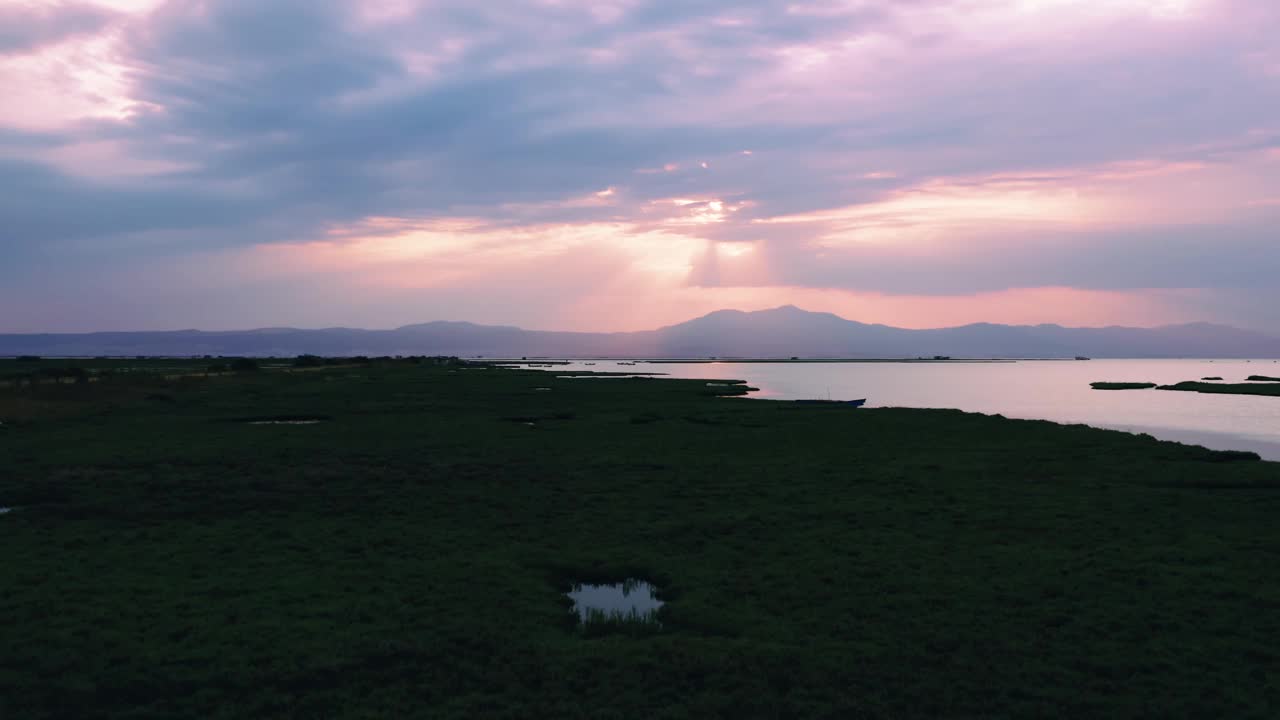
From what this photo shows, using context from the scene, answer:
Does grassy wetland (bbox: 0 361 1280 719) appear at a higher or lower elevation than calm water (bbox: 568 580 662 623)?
higher

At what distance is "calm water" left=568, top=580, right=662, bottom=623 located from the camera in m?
14.4

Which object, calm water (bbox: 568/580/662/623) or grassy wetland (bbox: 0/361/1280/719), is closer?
grassy wetland (bbox: 0/361/1280/719)

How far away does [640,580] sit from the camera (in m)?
16.8

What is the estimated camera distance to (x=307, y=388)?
8888 cm

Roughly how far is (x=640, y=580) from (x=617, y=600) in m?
1.35

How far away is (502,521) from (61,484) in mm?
16855

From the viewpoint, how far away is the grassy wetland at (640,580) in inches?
432

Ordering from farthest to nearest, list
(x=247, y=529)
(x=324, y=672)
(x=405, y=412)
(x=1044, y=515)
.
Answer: (x=405, y=412) < (x=1044, y=515) < (x=247, y=529) < (x=324, y=672)

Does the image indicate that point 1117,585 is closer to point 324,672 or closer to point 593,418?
point 324,672

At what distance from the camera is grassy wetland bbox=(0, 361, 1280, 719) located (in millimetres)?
10969

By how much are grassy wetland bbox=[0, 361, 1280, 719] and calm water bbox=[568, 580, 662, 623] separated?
0.37 m

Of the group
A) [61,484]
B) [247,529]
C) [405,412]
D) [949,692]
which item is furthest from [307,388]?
[949,692]

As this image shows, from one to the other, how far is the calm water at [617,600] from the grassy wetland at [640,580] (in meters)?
0.37

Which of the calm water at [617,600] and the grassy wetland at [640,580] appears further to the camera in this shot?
the calm water at [617,600]
